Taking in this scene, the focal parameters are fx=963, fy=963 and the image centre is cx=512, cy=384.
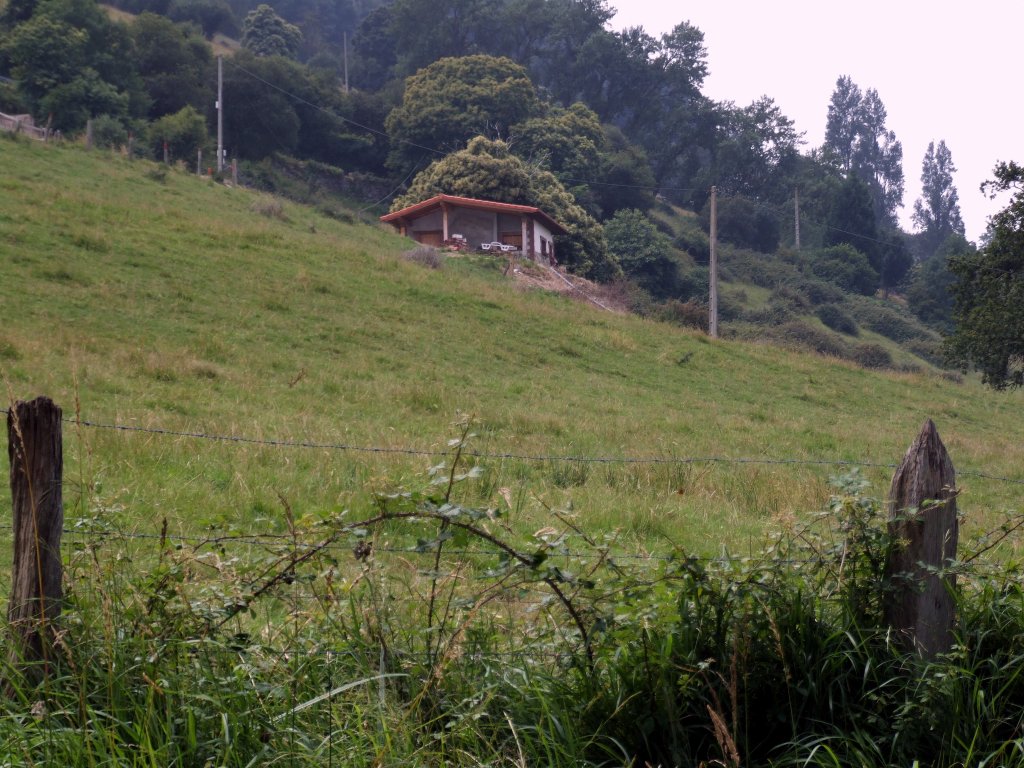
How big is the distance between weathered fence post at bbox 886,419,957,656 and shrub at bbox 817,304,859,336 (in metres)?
63.7

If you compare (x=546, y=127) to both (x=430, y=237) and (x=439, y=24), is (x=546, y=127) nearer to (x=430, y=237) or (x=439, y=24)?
(x=430, y=237)

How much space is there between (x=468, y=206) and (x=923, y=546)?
50.4m

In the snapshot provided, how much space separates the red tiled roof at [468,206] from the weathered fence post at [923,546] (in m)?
47.7

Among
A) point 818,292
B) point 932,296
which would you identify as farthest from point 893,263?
point 818,292

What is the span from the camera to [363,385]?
16188 mm

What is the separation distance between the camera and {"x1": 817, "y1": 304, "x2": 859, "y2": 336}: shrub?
2562 inches

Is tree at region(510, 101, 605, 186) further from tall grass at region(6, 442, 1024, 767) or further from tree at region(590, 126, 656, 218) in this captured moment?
tall grass at region(6, 442, 1024, 767)

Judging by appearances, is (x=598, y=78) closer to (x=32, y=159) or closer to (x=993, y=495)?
(x=32, y=159)

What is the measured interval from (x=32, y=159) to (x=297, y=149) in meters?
39.8

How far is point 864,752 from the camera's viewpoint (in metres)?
3.36

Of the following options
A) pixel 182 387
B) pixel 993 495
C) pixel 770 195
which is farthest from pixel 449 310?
pixel 770 195

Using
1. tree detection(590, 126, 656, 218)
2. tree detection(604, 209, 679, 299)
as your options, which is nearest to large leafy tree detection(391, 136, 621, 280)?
tree detection(604, 209, 679, 299)

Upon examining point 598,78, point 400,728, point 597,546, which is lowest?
point 400,728

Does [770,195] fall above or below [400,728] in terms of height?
above
